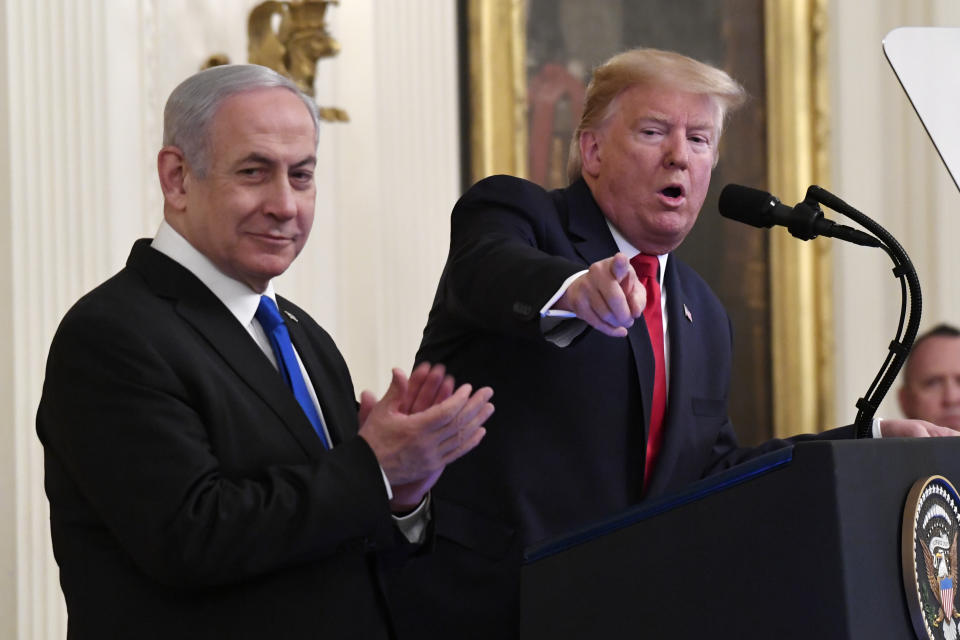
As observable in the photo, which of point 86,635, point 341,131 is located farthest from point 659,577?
point 341,131

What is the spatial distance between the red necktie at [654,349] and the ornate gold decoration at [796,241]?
3842mm

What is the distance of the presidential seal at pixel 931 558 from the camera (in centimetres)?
174

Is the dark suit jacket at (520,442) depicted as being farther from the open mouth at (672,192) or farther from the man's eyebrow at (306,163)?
the man's eyebrow at (306,163)

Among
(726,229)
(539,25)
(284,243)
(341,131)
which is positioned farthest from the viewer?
(726,229)

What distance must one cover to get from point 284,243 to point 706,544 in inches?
33.3

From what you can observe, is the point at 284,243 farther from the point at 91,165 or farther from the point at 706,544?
the point at 91,165

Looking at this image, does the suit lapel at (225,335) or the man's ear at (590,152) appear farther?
the man's ear at (590,152)

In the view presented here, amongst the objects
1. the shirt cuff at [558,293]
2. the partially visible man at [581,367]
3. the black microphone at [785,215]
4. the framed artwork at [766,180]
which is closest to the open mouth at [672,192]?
the partially visible man at [581,367]

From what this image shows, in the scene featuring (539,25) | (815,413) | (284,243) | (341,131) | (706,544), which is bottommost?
(815,413)

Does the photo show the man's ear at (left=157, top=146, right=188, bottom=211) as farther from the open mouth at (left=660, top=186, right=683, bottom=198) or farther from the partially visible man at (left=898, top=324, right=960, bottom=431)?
the partially visible man at (left=898, top=324, right=960, bottom=431)

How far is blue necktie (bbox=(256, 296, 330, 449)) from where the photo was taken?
2.20m

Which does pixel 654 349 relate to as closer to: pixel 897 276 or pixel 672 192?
pixel 672 192

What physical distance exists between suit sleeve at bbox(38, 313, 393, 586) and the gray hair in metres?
0.34

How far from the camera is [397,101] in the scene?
218 inches
